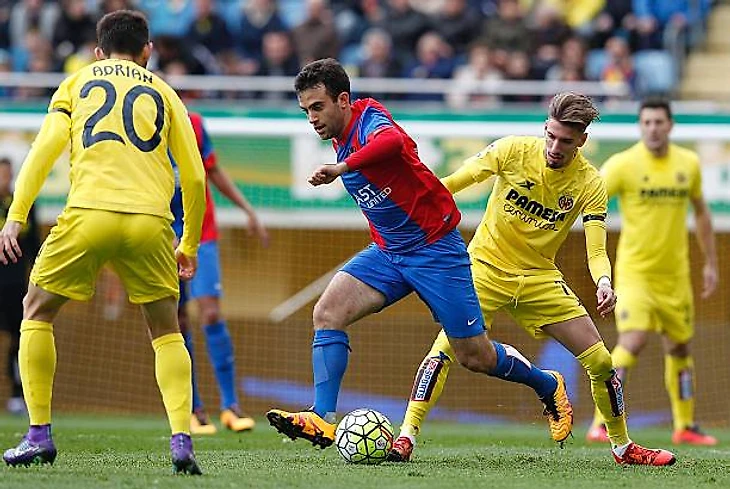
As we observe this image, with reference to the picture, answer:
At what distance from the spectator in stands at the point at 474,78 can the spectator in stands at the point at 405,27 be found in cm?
73

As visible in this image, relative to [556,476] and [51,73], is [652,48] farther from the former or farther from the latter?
[556,476]

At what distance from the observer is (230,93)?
16062 mm

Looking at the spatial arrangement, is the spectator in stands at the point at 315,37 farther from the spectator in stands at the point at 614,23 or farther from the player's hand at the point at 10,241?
the player's hand at the point at 10,241

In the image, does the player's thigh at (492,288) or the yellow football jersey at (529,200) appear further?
the player's thigh at (492,288)

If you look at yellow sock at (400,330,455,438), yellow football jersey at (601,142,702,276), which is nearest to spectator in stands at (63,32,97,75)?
yellow football jersey at (601,142,702,276)

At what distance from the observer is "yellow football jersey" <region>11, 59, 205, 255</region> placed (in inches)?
263

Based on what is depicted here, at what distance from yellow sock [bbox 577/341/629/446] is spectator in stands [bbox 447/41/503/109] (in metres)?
7.25

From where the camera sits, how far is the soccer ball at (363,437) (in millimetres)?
7445

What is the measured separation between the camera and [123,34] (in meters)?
6.99

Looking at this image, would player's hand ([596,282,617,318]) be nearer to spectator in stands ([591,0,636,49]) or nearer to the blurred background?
the blurred background

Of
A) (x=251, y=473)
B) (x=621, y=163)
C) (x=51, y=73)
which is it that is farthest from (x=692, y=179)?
(x=51, y=73)

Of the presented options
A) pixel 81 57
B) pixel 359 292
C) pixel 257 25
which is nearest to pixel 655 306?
→ pixel 359 292

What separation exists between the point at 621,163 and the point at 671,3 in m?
6.92

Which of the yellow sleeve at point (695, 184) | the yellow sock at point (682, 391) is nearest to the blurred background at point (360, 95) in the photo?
the yellow sleeve at point (695, 184)
